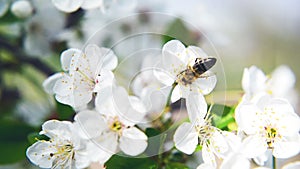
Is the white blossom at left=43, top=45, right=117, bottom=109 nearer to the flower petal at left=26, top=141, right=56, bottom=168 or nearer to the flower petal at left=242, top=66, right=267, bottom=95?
the flower petal at left=26, top=141, right=56, bottom=168

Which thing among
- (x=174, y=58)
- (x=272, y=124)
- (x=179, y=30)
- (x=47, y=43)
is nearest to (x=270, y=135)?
(x=272, y=124)

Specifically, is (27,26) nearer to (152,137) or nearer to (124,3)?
(124,3)

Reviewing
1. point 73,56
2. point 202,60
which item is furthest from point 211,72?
point 73,56

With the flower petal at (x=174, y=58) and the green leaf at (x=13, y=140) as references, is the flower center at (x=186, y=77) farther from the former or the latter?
the green leaf at (x=13, y=140)

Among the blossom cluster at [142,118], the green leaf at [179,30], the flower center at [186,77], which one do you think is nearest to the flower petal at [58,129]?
→ the blossom cluster at [142,118]

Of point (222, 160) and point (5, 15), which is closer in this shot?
point (222, 160)

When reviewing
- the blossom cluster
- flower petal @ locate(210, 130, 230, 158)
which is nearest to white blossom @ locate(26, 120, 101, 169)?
the blossom cluster
